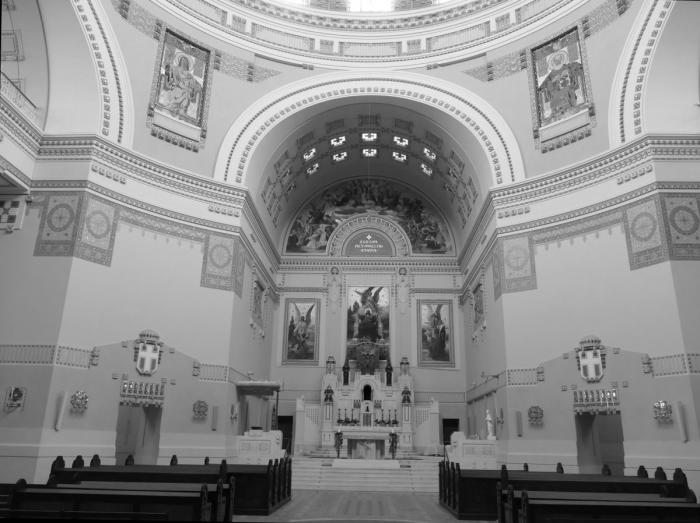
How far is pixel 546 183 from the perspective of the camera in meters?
16.7

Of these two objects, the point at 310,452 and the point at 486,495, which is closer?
the point at 486,495

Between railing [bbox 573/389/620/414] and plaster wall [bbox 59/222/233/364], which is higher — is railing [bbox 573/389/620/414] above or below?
below

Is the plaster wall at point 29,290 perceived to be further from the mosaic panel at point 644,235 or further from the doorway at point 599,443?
the mosaic panel at point 644,235

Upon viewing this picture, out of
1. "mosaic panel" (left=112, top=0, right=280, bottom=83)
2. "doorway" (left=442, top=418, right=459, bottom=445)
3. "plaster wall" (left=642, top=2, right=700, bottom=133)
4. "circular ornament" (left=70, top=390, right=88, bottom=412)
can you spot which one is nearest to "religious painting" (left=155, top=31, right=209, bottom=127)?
"mosaic panel" (left=112, top=0, right=280, bottom=83)

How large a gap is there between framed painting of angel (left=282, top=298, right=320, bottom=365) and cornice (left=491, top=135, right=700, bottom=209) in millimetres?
10682

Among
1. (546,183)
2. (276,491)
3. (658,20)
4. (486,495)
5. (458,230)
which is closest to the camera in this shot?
(486,495)

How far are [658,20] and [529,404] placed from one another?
1080 centimetres

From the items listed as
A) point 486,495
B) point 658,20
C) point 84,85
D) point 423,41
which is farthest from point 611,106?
point 84,85

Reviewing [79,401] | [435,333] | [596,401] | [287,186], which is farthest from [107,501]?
[435,333]

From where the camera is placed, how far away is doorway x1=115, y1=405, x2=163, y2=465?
14898 mm

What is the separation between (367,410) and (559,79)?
1404cm

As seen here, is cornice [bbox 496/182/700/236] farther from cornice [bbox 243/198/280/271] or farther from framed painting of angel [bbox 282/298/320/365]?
framed painting of angel [bbox 282/298/320/365]

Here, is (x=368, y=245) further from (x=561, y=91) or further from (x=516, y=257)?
(x=561, y=91)

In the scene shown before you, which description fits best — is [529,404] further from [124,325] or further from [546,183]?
[124,325]
